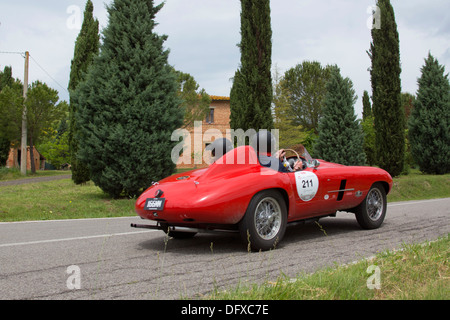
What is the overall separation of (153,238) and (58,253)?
4.79 feet

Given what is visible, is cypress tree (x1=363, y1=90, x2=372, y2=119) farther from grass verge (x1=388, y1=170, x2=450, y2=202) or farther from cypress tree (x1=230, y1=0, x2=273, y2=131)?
cypress tree (x1=230, y1=0, x2=273, y2=131)

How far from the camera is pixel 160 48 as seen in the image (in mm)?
12148

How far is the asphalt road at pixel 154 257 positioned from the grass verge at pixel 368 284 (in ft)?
1.41

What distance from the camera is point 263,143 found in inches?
227

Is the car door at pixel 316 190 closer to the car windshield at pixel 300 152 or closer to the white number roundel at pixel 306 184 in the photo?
the white number roundel at pixel 306 184

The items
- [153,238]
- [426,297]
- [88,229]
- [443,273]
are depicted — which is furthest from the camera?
[88,229]

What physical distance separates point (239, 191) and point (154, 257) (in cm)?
120

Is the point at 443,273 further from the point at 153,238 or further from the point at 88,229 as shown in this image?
the point at 88,229

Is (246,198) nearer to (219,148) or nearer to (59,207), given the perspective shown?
(219,148)

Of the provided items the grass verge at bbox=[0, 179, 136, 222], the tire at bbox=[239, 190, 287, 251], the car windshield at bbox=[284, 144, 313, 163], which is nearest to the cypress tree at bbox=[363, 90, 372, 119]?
the grass verge at bbox=[0, 179, 136, 222]

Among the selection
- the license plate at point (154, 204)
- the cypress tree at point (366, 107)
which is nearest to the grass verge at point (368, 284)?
the license plate at point (154, 204)

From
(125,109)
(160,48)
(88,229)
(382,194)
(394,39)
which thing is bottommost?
(88,229)
